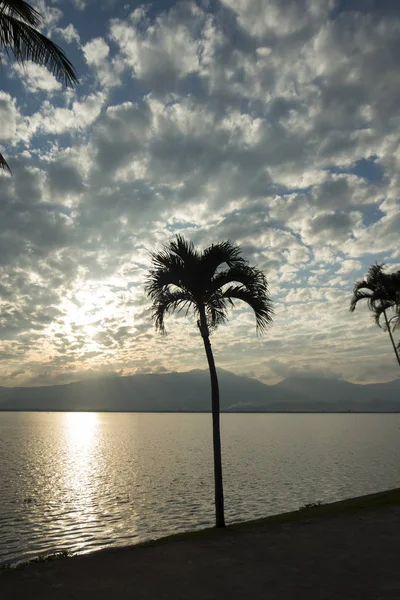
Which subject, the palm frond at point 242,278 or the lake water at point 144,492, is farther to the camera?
the lake water at point 144,492

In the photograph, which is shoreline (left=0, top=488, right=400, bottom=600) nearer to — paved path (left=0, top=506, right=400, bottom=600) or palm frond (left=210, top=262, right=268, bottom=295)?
paved path (left=0, top=506, right=400, bottom=600)

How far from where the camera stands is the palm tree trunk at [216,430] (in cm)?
1505

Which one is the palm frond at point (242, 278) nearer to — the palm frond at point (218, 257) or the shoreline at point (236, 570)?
the palm frond at point (218, 257)

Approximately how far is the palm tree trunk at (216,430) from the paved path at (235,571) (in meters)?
3.51

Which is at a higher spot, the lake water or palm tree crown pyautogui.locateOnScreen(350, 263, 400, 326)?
palm tree crown pyautogui.locateOnScreen(350, 263, 400, 326)

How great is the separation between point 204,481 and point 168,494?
6661 mm

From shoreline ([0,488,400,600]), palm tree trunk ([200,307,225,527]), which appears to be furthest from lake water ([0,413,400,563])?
shoreline ([0,488,400,600])

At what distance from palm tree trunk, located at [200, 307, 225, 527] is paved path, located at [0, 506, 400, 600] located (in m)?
3.51

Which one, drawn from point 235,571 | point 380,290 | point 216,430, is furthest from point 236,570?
point 380,290

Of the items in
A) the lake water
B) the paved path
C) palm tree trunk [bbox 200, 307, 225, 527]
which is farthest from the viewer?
the lake water

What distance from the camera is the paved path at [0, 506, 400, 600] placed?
24.0 ft

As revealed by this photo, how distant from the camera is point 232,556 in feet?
31.5

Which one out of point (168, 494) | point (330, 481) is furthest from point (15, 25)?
point (330, 481)

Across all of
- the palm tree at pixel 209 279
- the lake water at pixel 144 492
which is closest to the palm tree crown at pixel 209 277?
the palm tree at pixel 209 279
